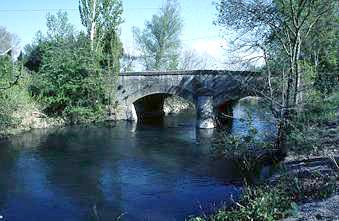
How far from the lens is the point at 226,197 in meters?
14.8

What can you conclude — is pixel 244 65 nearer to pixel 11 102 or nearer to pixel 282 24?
pixel 282 24

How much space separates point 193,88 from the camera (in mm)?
33812

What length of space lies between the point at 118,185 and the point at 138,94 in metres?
21.3

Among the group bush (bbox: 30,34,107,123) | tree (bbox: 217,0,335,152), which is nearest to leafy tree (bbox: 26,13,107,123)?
bush (bbox: 30,34,107,123)

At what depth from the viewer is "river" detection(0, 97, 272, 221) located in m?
13.6

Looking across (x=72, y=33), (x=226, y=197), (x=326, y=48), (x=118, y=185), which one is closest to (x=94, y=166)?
(x=118, y=185)

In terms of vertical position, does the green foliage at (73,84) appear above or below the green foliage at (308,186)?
above

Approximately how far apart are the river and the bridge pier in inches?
144

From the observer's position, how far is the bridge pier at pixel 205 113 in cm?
3231

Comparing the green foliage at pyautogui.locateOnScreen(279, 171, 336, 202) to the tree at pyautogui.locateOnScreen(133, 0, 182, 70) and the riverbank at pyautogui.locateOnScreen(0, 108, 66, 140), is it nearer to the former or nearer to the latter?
the riverbank at pyautogui.locateOnScreen(0, 108, 66, 140)

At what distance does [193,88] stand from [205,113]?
246 centimetres

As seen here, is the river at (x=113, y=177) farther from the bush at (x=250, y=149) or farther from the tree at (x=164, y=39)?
the tree at (x=164, y=39)

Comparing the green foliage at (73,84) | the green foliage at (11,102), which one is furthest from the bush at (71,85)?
the green foliage at (11,102)

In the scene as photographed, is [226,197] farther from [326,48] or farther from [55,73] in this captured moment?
[55,73]
